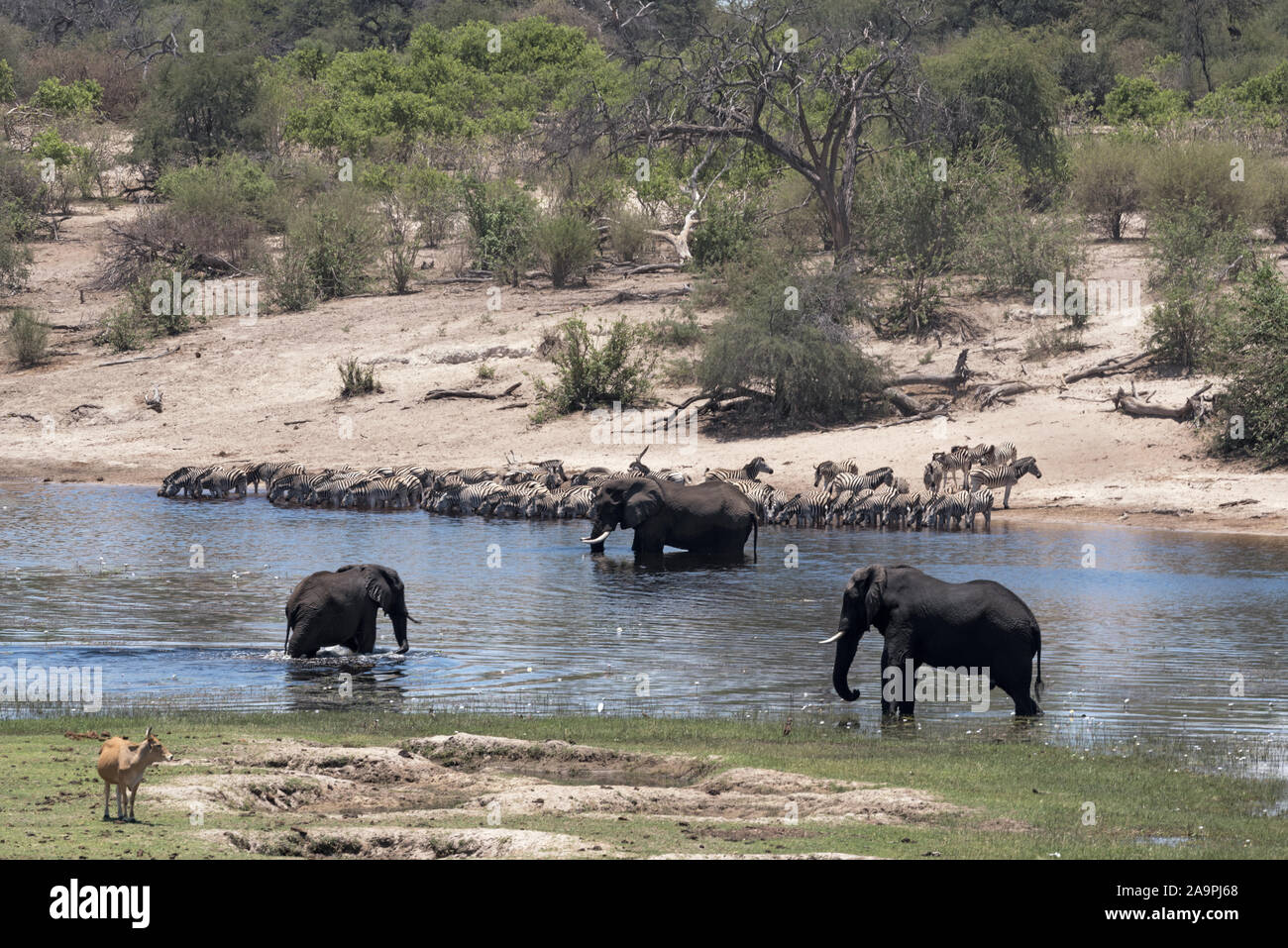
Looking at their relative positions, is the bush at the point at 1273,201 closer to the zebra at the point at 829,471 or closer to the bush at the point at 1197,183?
the bush at the point at 1197,183

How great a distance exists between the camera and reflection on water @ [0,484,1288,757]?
1341cm

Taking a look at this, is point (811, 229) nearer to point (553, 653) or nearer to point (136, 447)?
point (136, 447)

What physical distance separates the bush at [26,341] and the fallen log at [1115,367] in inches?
889

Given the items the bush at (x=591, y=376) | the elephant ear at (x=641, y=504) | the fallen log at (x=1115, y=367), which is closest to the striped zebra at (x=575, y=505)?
the elephant ear at (x=641, y=504)

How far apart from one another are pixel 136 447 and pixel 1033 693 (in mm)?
23257

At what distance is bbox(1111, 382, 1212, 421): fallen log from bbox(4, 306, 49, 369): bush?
2345cm

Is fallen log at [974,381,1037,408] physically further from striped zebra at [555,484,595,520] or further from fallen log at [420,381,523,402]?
fallen log at [420,381,523,402]

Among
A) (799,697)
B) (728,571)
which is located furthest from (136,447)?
(799,697)

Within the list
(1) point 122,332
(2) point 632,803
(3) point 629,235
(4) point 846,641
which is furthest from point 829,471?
(2) point 632,803

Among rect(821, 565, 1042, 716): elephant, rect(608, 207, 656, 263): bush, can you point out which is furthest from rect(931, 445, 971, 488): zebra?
rect(608, 207, 656, 263): bush

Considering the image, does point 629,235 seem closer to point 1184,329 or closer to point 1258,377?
point 1184,329

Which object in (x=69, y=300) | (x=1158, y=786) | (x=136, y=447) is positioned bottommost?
(x=1158, y=786)
